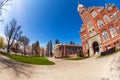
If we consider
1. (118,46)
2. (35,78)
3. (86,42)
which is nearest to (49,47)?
(86,42)

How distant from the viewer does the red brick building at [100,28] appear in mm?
38562

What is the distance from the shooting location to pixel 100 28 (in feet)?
145

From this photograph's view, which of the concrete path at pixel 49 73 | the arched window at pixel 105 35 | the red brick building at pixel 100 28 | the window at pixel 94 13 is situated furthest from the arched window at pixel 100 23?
the concrete path at pixel 49 73

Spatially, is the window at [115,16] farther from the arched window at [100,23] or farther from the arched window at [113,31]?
the arched window at [100,23]

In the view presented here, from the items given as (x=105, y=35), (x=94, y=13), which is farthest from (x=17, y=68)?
(x=94, y=13)

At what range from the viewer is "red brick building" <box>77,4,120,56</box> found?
127ft

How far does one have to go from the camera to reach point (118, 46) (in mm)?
31750

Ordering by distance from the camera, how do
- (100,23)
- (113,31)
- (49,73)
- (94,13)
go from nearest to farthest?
(49,73) → (113,31) → (100,23) → (94,13)

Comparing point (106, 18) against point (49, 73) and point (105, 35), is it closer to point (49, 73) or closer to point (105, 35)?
point (105, 35)

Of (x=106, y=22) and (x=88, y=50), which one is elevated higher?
(x=106, y=22)

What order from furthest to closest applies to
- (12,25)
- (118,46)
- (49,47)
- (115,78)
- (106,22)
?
(49,47)
(12,25)
(106,22)
(118,46)
(115,78)

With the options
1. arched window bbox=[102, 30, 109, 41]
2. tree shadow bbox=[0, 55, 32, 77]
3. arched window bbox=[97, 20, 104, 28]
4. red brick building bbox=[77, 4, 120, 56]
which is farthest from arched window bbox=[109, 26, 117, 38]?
tree shadow bbox=[0, 55, 32, 77]

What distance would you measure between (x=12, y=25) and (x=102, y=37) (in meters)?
32.2

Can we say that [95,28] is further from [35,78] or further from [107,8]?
[35,78]
